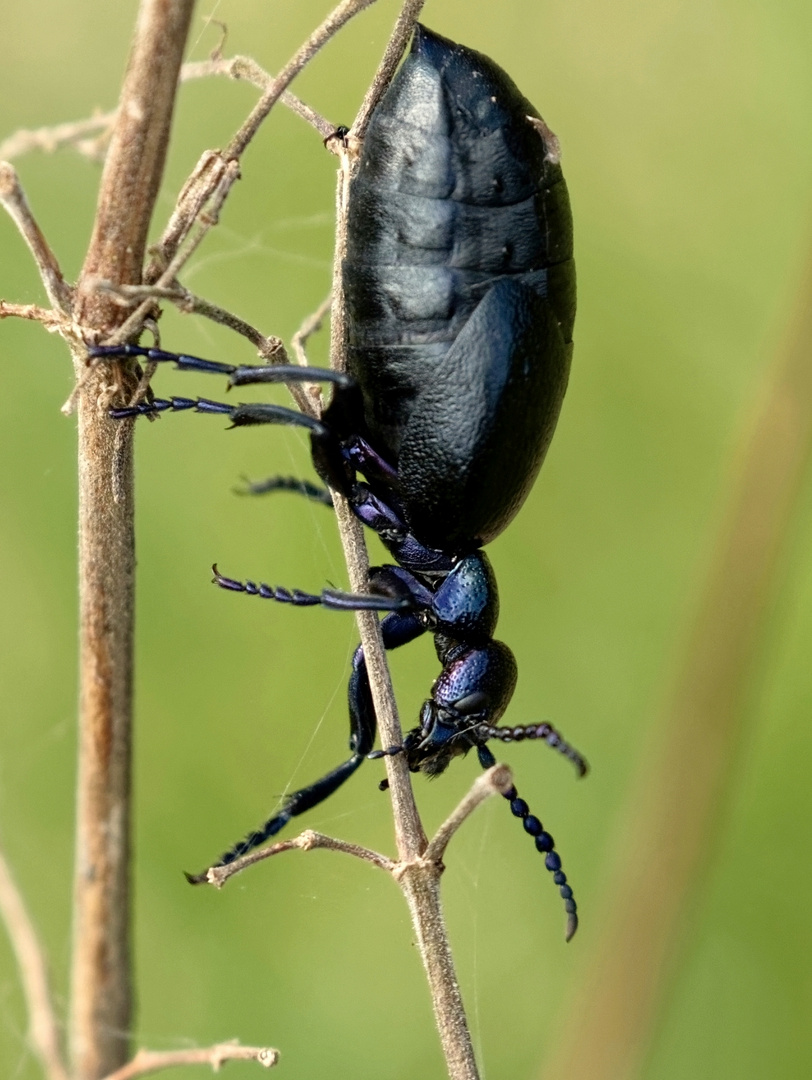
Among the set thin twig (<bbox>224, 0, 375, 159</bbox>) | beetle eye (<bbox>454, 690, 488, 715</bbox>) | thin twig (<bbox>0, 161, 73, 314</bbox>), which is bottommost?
beetle eye (<bbox>454, 690, 488, 715</bbox>)

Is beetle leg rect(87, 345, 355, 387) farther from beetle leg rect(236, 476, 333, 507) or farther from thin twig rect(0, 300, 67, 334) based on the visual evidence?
beetle leg rect(236, 476, 333, 507)

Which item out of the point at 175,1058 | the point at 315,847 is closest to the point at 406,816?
the point at 315,847

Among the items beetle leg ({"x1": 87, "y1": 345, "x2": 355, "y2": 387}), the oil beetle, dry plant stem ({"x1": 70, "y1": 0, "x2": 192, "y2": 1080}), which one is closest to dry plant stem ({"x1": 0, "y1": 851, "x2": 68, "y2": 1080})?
dry plant stem ({"x1": 70, "y1": 0, "x2": 192, "y2": 1080})

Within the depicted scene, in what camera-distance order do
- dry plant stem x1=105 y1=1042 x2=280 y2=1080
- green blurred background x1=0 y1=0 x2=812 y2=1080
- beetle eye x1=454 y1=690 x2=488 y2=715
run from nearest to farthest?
dry plant stem x1=105 y1=1042 x2=280 y2=1080, beetle eye x1=454 y1=690 x2=488 y2=715, green blurred background x1=0 y1=0 x2=812 y2=1080

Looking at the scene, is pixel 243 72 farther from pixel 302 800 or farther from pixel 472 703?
pixel 302 800

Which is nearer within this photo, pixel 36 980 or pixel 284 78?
pixel 36 980

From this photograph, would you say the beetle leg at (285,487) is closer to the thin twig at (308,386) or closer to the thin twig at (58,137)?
the thin twig at (308,386)

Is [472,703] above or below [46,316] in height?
below
